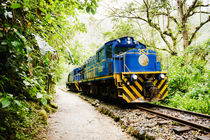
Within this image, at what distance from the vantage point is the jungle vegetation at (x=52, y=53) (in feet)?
4.85

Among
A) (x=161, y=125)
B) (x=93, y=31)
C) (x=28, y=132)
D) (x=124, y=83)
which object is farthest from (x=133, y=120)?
(x=93, y=31)

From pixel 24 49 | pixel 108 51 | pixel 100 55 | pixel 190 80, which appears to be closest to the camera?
pixel 24 49

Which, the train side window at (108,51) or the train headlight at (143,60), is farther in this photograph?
the train side window at (108,51)

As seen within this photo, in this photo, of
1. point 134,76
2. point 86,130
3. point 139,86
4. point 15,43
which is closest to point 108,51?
point 134,76

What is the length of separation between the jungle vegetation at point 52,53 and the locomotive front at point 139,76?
0.70m

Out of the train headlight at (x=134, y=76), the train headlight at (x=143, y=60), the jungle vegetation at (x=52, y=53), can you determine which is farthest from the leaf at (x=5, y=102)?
the train headlight at (x=143, y=60)

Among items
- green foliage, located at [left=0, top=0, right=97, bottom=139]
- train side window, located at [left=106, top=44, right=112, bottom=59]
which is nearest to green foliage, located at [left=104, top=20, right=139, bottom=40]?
train side window, located at [left=106, top=44, right=112, bottom=59]

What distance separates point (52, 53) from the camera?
5.26ft

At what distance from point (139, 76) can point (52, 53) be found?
5493mm

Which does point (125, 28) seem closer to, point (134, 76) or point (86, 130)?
point (134, 76)

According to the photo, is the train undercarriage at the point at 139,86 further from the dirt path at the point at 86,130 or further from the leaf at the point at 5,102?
the leaf at the point at 5,102

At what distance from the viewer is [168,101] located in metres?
7.38

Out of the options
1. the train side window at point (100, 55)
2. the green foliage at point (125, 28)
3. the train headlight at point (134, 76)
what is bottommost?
the train headlight at point (134, 76)

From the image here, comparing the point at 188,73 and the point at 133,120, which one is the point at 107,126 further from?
the point at 188,73
